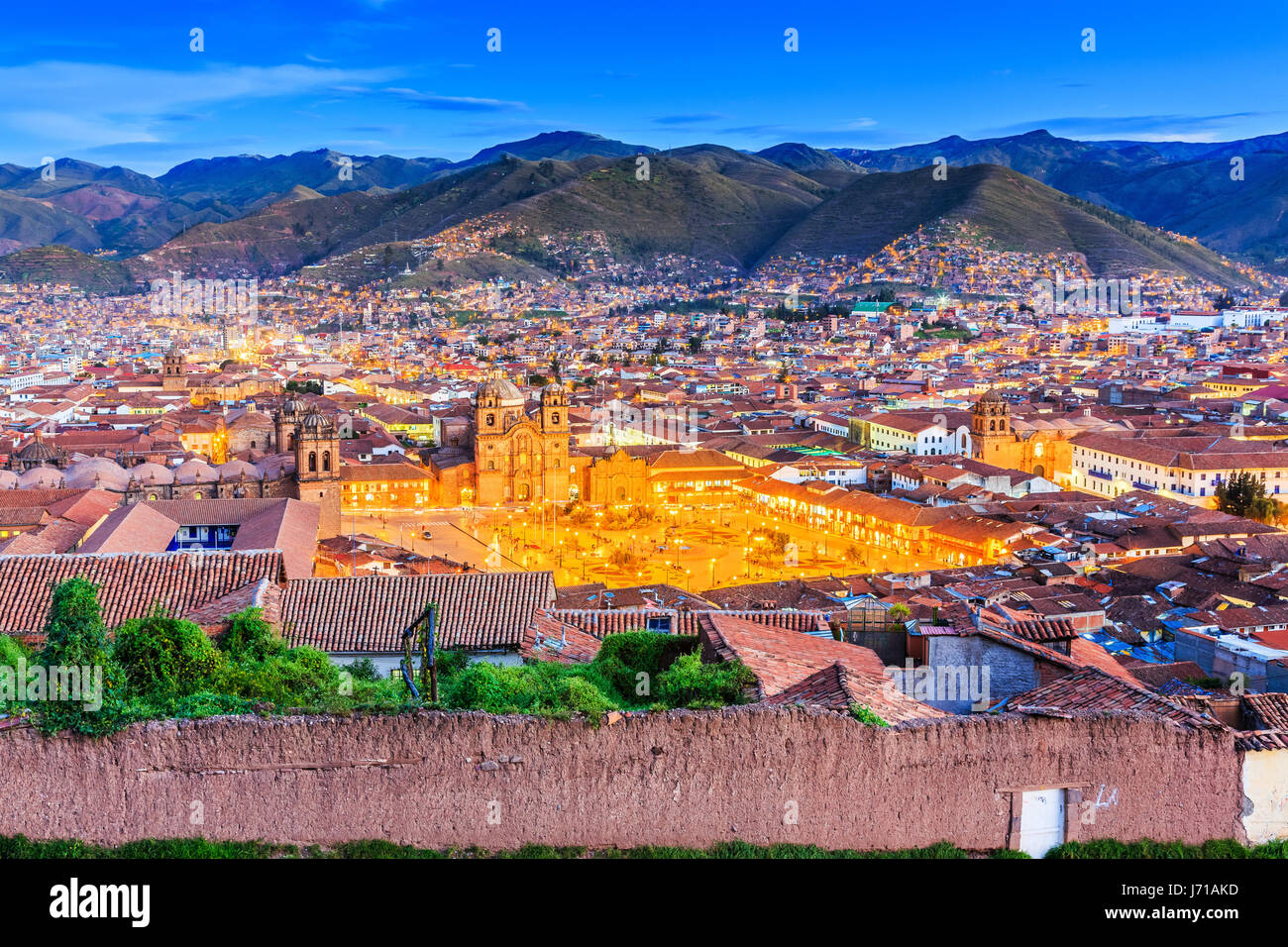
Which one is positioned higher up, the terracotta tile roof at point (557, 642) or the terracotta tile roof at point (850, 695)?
the terracotta tile roof at point (850, 695)

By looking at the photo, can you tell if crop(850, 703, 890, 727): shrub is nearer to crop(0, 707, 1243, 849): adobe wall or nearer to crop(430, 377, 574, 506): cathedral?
crop(0, 707, 1243, 849): adobe wall

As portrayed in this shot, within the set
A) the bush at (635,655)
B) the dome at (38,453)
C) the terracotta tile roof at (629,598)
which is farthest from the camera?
the dome at (38,453)

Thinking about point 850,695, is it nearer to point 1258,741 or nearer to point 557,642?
point 1258,741

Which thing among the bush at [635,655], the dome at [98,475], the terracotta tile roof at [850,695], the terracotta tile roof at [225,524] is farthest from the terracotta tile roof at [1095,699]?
the dome at [98,475]

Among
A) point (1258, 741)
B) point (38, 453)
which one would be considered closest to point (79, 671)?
point (1258, 741)

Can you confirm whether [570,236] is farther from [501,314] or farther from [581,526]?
[581,526]

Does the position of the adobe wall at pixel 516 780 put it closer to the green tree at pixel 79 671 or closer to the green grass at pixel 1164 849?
the green tree at pixel 79 671
